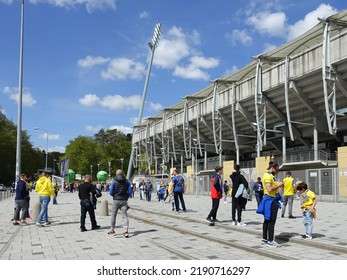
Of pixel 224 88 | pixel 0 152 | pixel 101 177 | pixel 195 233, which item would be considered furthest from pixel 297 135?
pixel 0 152

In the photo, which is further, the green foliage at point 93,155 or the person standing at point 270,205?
the green foliage at point 93,155

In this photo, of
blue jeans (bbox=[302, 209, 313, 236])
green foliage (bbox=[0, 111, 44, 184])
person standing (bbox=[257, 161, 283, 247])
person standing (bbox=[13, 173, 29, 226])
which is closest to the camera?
person standing (bbox=[257, 161, 283, 247])

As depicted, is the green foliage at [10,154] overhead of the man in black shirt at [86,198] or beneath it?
overhead

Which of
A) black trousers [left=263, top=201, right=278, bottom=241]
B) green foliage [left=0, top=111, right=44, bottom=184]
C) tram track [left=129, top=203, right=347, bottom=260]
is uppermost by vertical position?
green foliage [left=0, top=111, right=44, bottom=184]

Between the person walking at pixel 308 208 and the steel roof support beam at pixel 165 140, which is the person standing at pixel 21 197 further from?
the steel roof support beam at pixel 165 140

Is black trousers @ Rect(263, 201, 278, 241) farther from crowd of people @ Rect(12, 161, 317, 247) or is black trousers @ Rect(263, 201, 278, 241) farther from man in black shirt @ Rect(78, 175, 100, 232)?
man in black shirt @ Rect(78, 175, 100, 232)

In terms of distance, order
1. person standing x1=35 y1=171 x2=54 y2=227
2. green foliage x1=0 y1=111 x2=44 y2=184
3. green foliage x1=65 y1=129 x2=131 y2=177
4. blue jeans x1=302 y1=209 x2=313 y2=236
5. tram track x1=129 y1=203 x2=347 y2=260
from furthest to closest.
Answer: green foliage x1=65 y1=129 x2=131 y2=177, green foliage x1=0 y1=111 x2=44 y2=184, person standing x1=35 y1=171 x2=54 y2=227, blue jeans x1=302 y1=209 x2=313 y2=236, tram track x1=129 y1=203 x2=347 y2=260

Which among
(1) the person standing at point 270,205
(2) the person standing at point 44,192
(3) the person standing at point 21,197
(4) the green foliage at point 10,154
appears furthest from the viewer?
(4) the green foliage at point 10,154

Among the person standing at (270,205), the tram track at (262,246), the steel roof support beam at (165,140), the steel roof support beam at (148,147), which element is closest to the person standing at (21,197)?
the tram track at (262,246)

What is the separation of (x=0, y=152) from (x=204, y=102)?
4540 centimetres

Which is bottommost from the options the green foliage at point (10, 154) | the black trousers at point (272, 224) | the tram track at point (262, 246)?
the tram track at point (262, 246)

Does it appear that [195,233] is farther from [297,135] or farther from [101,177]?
[101,177]

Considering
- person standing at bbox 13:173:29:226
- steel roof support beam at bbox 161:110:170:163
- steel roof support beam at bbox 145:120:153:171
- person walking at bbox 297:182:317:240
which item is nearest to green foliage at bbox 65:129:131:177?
steel roof support beam at bbox 145:120:153:171

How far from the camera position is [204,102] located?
4762cm
